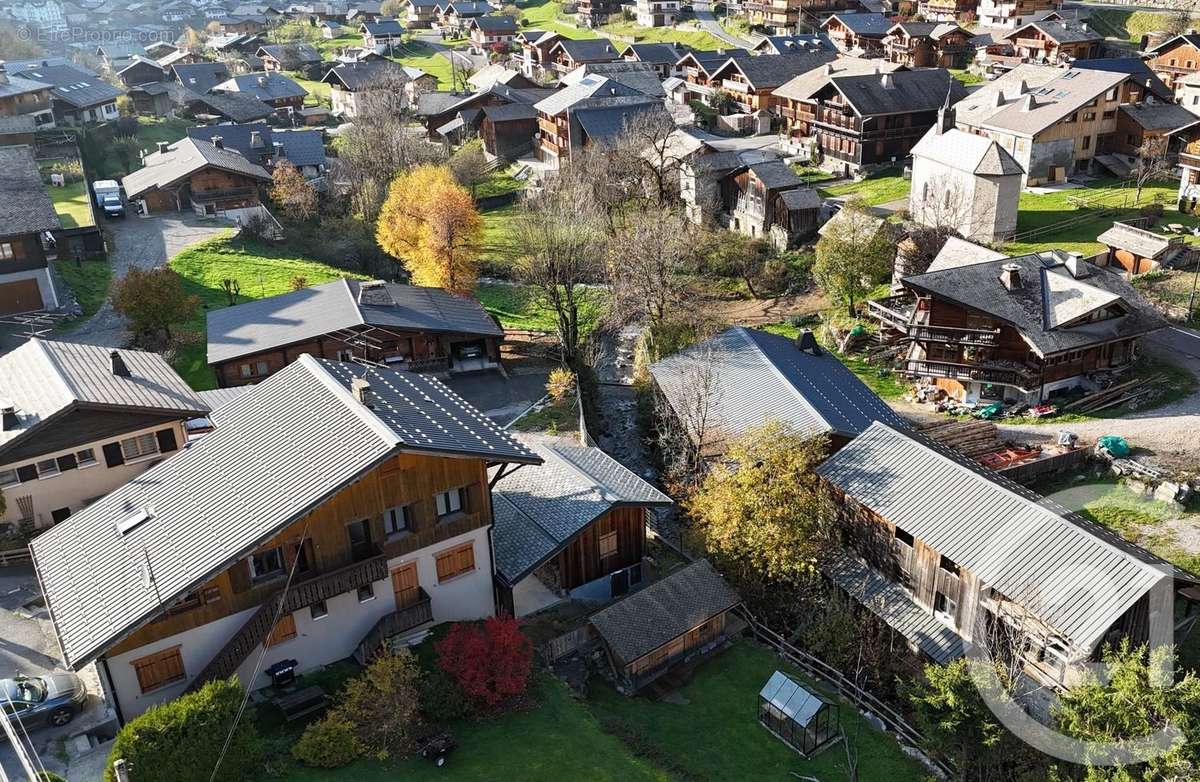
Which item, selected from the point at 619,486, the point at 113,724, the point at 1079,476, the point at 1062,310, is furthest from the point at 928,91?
the point at 113,724

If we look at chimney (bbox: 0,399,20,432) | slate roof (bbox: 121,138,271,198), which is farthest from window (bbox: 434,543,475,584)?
slate roof (bbox: 121,138,271,198)

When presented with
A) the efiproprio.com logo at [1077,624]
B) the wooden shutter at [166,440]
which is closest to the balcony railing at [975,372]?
the efiproprio.com logo at [1077,624]

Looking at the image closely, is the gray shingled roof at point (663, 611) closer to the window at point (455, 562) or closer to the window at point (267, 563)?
the window at point (455, 562)

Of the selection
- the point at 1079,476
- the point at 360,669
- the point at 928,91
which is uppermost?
the point at 928,91

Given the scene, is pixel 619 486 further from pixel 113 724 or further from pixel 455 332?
pixel 455 332

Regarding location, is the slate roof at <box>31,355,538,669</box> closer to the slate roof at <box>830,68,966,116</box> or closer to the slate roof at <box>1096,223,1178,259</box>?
the slate roof at <box>1096,223,1178,259</box>

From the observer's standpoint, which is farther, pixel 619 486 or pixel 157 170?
pixel 157 170
